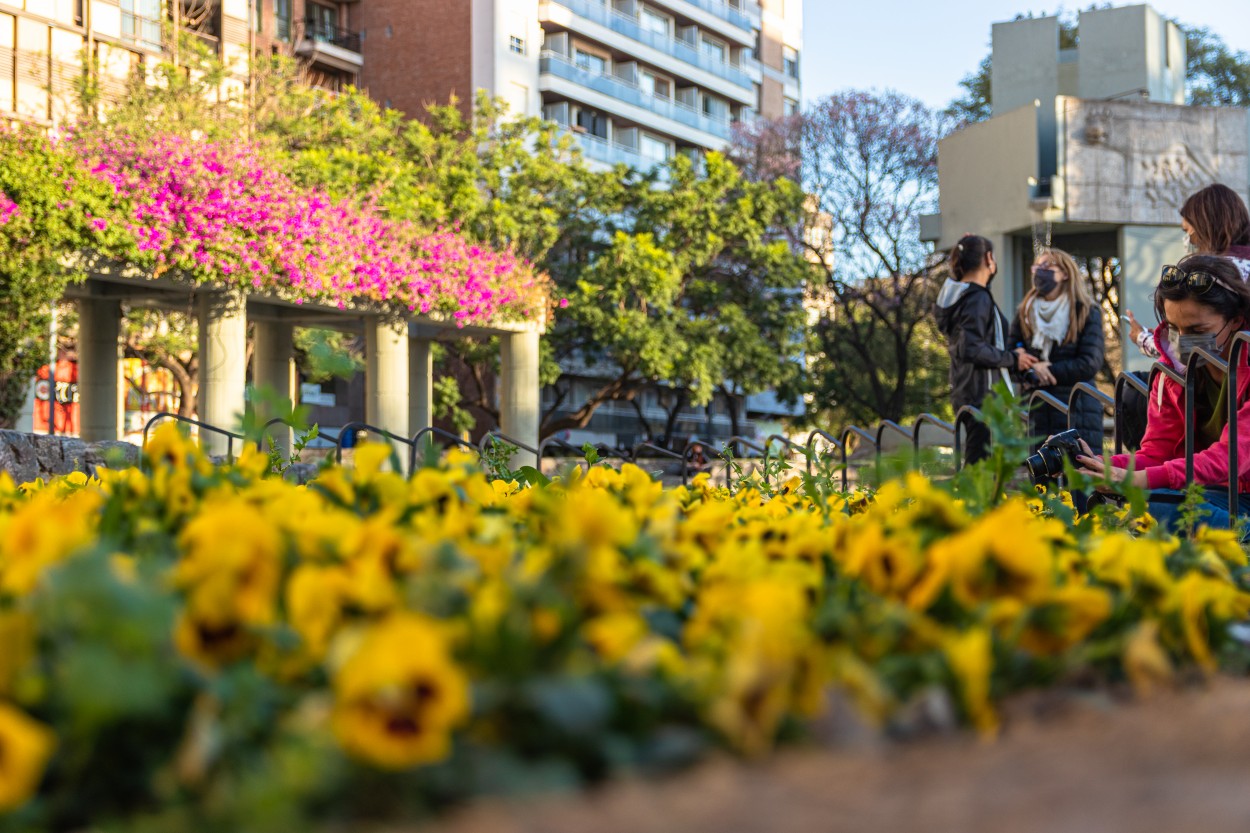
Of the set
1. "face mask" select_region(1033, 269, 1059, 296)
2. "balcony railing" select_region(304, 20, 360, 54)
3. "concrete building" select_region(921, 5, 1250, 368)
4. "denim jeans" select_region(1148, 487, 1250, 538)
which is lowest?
"denim jeans" select_region(1148, 487, 1250, 538)

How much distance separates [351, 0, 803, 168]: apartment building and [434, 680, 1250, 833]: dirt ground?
136 feet

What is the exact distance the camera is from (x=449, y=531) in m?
1.82

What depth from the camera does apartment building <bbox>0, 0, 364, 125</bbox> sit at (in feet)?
95.5

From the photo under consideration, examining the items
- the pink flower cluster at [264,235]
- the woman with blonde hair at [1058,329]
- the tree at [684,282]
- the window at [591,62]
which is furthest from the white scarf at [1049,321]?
the window at [591,62]

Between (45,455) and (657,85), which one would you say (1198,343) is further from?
(657,85)

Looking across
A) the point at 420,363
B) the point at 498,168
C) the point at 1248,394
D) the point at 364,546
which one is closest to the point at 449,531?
the point at 364,546

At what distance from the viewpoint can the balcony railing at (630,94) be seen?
4594 cm

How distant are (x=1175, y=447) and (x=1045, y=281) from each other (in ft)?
10.4

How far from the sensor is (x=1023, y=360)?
24.8 ft

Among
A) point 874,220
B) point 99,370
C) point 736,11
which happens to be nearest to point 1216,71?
point 874,220

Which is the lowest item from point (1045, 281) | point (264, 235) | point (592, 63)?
point (1045, 281)

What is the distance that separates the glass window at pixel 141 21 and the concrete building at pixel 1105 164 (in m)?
21.1

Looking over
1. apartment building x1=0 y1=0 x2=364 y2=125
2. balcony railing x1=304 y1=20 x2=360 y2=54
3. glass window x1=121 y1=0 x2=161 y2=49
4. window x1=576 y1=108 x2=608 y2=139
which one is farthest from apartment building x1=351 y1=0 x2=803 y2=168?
glass window x1=121 y1=0 x2=161 y2=49

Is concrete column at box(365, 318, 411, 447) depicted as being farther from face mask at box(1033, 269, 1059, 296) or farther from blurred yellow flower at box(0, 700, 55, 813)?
blurred yellow flower at box(0, 700, 55, 813)
